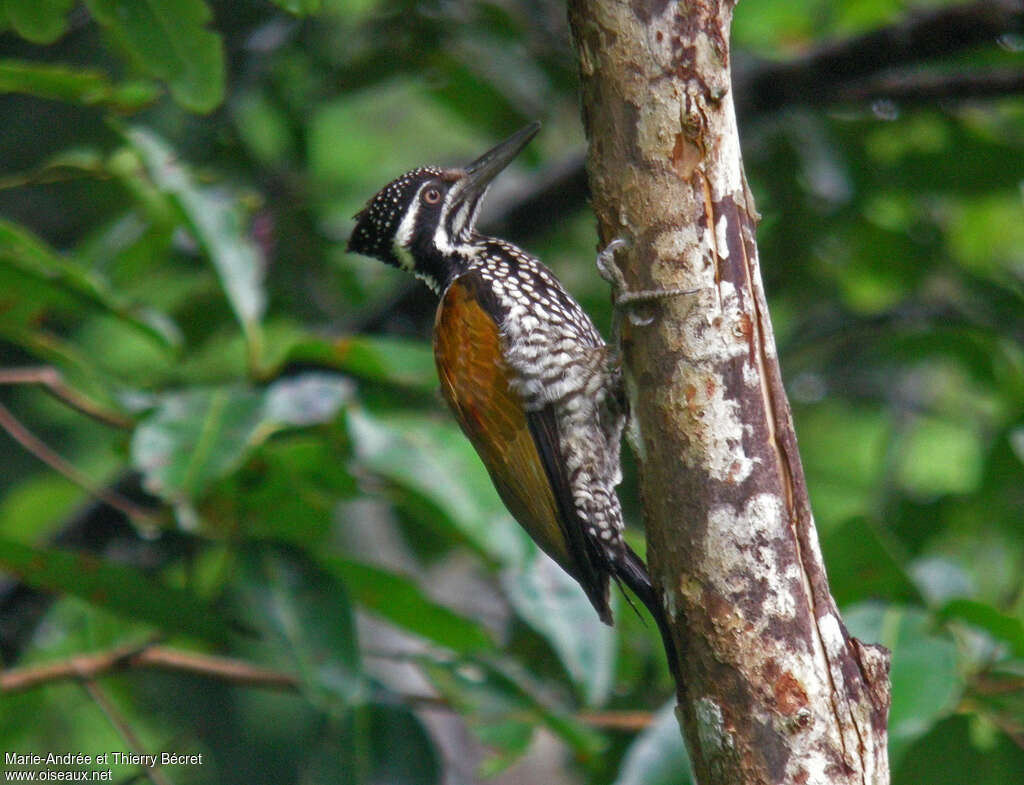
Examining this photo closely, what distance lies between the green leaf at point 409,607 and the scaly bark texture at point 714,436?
159 cm

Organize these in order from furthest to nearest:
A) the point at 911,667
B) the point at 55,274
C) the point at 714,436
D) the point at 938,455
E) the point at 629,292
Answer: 1. the point at 938,455
2. the point at 55,274
3. the point at 911,667
4. the point at 629,292
5. the point at 714,436

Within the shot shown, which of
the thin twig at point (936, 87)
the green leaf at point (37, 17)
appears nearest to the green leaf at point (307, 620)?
the green leaf at point (37, 17)

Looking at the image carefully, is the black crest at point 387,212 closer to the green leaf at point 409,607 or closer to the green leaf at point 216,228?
the green leaf at point 216,228

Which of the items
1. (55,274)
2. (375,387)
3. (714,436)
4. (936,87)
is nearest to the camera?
(714,436)

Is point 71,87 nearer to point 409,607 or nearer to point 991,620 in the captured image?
point 409,607

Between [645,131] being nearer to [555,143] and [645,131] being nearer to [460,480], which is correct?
[460,480]

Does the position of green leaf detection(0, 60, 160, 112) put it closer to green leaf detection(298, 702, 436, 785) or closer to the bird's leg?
the bird's leg

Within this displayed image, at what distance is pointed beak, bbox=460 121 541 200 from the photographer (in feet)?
12.4

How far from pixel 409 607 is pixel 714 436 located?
5.91 feet

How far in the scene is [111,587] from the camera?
3.47m

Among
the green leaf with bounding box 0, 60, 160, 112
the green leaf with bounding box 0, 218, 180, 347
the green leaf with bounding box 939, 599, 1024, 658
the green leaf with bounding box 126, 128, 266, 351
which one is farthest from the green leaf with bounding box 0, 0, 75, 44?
the green leaf with bounding box 939, 599, 1024, 658

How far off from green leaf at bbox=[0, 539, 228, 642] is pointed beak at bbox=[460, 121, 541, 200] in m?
1.49

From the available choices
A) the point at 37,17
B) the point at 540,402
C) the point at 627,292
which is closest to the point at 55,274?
the point at 37,17

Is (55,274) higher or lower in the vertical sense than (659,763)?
higher
